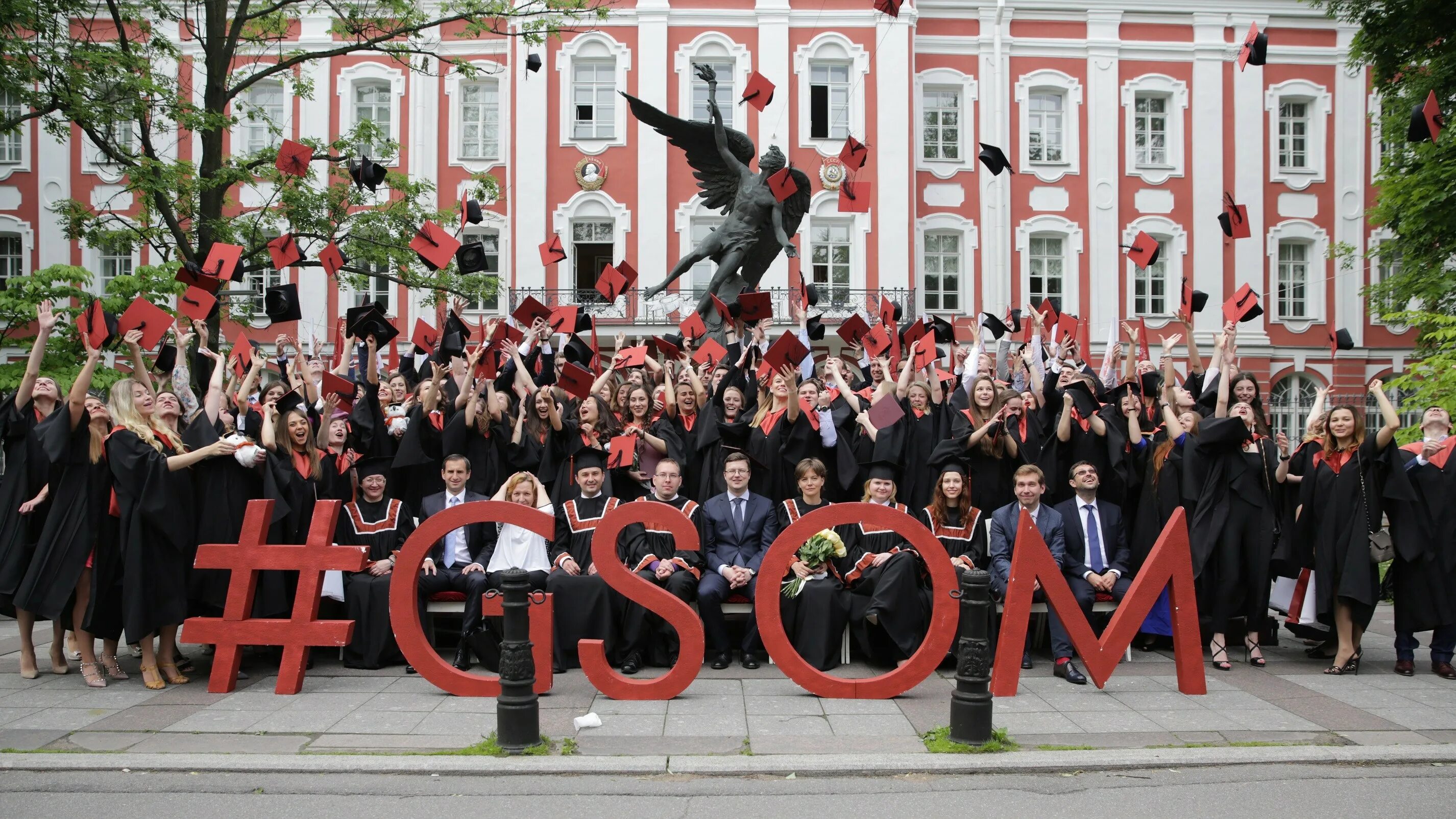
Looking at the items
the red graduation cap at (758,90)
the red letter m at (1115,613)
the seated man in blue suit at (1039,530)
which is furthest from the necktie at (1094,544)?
the red graduation cap at (758,90)

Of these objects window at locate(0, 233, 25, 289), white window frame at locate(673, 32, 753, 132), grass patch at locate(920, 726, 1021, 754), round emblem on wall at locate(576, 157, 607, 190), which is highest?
white window frame at locate(673, 32, 753, 132)

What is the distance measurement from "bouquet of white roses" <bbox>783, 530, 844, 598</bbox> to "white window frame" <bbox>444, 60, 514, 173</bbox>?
72.3 ft

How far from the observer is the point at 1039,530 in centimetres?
798

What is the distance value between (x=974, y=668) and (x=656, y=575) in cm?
287

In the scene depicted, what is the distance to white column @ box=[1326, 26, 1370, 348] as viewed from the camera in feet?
94.4

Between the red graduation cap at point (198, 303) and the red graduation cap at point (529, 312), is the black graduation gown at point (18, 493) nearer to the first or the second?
the red graduation cap at point (198, 303)

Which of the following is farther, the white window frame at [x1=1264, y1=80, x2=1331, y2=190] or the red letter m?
the white window frame at [x1=1264, y1=80, x2=1331, y2=190]

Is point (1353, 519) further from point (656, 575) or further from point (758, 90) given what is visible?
point (758, 90)

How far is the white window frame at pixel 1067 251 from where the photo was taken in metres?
28.8

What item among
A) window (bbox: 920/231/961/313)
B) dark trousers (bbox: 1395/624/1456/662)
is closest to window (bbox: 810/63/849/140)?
window (bbox: 920/231/961/313)

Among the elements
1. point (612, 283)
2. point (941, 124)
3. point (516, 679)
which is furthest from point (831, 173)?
point (516, 679)

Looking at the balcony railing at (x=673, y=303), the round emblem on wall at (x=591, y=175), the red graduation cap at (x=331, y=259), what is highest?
the round emblem on wall at (x=591, y=175)

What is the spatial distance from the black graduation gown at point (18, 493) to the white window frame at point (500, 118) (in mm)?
21165

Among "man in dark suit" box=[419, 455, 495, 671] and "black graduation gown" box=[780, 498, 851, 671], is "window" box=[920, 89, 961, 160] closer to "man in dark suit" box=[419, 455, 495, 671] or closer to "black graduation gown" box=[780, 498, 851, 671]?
"man in dark suit" box=[419, 455, 495, 671]
